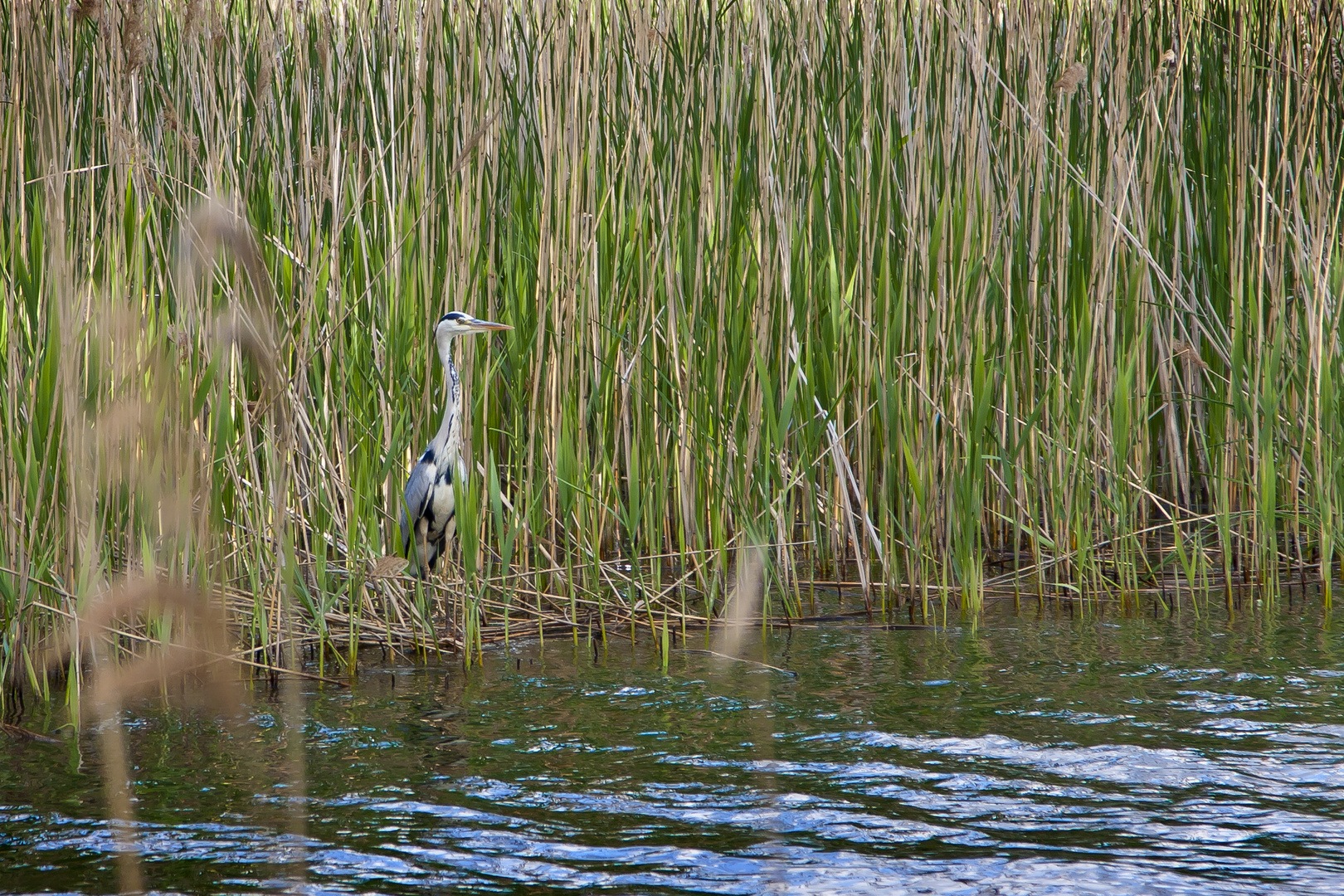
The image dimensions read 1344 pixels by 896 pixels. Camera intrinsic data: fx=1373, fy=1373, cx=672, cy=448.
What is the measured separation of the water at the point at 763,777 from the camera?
187 centimetres

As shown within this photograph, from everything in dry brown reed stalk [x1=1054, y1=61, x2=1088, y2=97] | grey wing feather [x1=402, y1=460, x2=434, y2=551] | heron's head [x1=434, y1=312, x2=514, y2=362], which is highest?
dry brown reed stalk [x1=1054, y1=61, x2=1088, y2=97]

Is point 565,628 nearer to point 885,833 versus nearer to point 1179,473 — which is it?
point 885,833

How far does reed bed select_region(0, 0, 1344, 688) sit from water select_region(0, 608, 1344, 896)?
0.27 meters

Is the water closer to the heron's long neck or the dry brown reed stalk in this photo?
the heron's long neck

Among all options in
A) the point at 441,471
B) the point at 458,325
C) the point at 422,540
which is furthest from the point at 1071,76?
the point at 422,540

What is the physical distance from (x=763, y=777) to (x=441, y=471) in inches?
52.0

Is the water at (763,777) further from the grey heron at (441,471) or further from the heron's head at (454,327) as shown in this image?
the heron's head at (454,327)

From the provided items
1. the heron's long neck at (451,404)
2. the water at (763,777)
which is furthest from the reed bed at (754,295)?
the water at (763,777)

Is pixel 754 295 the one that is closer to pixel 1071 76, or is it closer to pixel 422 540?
pixel 1071 76

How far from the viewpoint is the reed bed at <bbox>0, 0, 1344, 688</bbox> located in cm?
309

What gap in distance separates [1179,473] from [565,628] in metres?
1.81

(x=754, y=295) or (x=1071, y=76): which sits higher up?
(x=1071, y=76)

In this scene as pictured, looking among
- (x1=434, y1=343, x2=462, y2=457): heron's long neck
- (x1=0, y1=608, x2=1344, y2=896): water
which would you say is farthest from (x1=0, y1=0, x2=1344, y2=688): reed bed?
(x1=0, y1=608, x2=1344, y2=896): water

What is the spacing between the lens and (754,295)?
3.29 metres
